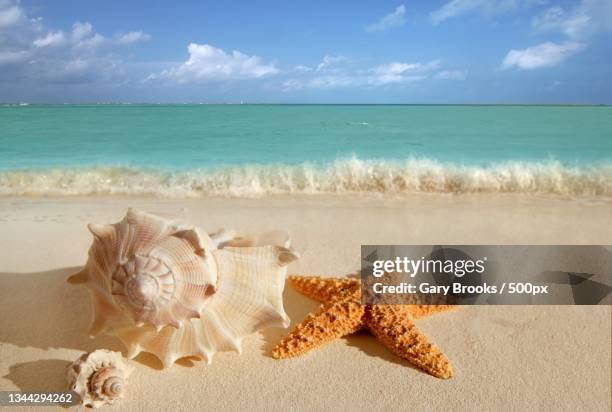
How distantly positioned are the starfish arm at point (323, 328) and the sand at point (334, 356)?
79mm

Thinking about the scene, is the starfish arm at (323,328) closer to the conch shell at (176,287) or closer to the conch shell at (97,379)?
the conch shell at (176,287)

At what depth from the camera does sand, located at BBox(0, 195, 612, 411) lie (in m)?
2.38

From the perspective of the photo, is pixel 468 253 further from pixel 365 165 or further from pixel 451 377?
pixel 365 165

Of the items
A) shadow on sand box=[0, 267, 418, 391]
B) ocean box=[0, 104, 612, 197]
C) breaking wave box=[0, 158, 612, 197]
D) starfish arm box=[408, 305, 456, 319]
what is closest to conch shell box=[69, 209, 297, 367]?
shadow on sand box=[0, 267, 418, 391]

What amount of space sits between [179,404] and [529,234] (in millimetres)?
3434

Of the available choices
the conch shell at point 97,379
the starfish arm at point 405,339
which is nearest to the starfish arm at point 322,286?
the starfish arm at point 405,339

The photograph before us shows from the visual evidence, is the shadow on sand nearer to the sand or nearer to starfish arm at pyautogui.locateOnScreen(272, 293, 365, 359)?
the sand

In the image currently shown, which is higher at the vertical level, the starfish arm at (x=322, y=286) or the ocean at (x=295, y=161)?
the ocean at (x=295, y=161)

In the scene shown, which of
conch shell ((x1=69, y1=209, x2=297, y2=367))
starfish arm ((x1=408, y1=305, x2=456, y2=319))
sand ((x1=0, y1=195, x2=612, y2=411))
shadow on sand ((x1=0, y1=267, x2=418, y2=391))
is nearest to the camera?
conch shell ((x1=69, y1=209, x2=297, y2=367))

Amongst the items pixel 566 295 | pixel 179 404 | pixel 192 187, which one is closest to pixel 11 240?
pixel 179 404

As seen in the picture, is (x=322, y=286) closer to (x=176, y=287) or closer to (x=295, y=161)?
(x=176, y=287)

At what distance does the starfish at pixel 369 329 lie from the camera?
2.50 meters

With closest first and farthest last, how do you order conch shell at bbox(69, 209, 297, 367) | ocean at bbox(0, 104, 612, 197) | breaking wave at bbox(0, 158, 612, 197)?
1. conch shell at bbox(69, 209, 297, 367)
2. breaking wave at bbox(0, 158, 612, 197)
3. ocean at bbox(0, 104, 612, 197)

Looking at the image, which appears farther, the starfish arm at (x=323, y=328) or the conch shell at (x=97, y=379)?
the starfish arm at (x=323, y=328)
